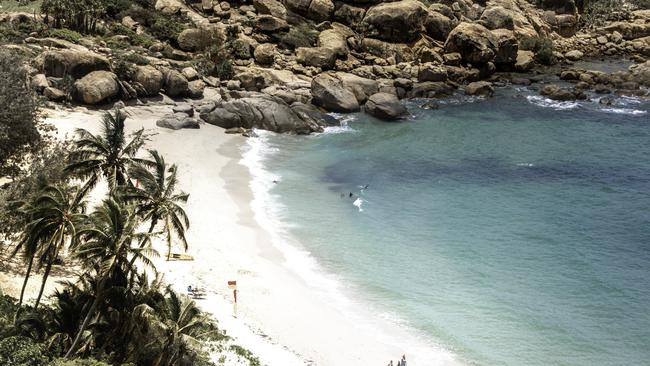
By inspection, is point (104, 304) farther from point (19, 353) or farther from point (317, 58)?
point (317, 58)

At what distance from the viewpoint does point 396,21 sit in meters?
93.2

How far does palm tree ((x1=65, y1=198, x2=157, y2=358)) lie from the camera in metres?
23.1

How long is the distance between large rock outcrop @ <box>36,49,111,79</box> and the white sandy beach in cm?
2106

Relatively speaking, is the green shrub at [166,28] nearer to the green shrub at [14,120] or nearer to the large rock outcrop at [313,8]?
the large rock outcrop at [313,8]

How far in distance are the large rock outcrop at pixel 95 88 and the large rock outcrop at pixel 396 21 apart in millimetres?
44244

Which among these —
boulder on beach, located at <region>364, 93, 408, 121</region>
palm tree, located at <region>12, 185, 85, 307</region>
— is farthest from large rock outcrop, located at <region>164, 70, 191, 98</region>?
palm tree, located at <region>12, 185, 85, 307</region>

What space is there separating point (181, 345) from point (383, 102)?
53747mm

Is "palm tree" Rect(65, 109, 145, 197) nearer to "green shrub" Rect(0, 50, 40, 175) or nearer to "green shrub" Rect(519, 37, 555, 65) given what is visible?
"green shrub" Rect(0, 50, 40, 175)

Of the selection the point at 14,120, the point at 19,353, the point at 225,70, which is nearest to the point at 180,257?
the point at 14,120

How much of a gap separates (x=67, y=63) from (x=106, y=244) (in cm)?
4579

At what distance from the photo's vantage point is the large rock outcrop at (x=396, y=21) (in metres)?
93.2

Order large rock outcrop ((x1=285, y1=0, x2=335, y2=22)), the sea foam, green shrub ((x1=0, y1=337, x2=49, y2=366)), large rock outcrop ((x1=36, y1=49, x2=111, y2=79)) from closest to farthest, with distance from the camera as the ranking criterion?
1. green shrub ((x1=0, y1=337, x2=49, y2=366))
2. the sea foam
3. large rock outcrop ((x1=36, y1=49, x2=111, y2=79))
4. large rock outcrop ((x1=285, y1=0, x2=335, y2=22))

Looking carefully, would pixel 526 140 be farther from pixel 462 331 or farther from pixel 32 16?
pixel 32 16

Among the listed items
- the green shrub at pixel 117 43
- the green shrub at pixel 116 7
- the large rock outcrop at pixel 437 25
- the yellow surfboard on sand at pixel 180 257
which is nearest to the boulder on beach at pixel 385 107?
the large rock outcrop at pixel 437 25
